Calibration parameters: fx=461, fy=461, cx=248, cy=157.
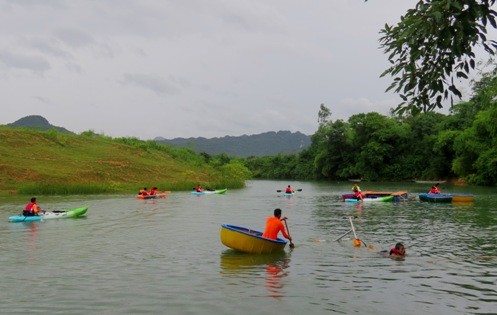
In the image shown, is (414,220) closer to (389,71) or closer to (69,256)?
(69,256)

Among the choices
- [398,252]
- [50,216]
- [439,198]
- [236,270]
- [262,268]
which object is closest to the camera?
[236,270]

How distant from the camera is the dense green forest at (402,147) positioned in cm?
7438

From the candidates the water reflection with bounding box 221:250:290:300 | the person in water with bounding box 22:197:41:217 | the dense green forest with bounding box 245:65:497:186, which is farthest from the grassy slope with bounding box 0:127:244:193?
the dense green forest with bounding box 245:65:497:186

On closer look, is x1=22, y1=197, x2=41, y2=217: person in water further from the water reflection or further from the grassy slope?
the grassy slope

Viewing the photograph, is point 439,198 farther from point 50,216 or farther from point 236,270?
point 50,216

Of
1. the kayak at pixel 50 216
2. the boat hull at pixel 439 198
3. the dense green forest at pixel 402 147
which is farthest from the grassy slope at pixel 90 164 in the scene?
the dense green forest at pixel 402 147

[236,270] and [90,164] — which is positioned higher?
[90,164]

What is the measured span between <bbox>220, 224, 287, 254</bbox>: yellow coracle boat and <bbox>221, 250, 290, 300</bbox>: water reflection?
198 millimetres

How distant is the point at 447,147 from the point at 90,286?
286ft

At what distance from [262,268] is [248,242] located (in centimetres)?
176

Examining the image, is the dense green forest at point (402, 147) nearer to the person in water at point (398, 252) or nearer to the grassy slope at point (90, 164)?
the grassy slope at point (90, 164)

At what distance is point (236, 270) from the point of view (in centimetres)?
1362

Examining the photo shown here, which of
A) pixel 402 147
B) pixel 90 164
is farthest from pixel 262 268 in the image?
pixel 402 147

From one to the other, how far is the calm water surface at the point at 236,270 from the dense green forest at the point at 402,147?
53.8m
